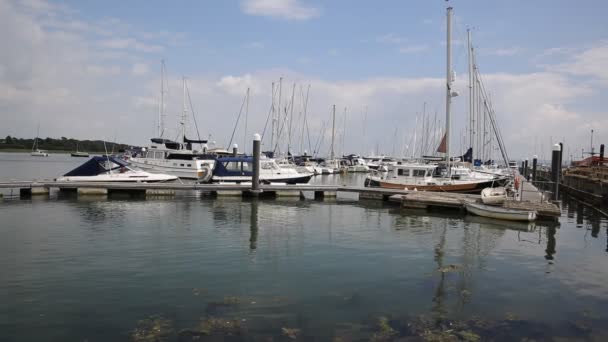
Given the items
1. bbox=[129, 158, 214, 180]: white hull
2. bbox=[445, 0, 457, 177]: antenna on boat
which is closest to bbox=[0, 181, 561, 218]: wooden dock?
bbox=[445, 0, 457, 177]: antenna on boat

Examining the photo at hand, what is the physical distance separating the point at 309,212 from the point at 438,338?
16.3 metres

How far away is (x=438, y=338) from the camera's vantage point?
755cm

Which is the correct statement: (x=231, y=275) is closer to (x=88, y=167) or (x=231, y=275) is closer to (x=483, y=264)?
(x=483, y=264)

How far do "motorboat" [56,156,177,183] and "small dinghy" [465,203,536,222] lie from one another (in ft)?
74.2

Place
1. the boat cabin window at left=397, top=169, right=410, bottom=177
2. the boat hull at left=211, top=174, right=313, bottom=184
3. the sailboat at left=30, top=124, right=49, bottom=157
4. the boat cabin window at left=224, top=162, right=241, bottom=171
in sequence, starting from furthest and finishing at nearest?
1. the sailboat at left=30, top=124, right=49, bottom=157
2. the boat cabin window at left=224, top=162, right=241, bottom=171
3. the boat hull at left=211, top=174, right=313, bottom=184
4. the boat cabin window at left=397, top=169, right=410, bottom=177

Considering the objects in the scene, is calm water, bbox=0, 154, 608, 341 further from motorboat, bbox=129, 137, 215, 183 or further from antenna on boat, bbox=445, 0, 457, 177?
motorboat, bbox=129, 137, 215, 183

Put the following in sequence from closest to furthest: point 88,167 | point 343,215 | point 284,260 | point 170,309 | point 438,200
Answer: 1. point 170,309
2. point 284,260
3. point 343,215
4. point 438,200
5. point 88,167

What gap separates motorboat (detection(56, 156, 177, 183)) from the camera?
29844 millimetres

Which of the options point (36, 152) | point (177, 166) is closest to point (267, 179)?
point (177, 166)

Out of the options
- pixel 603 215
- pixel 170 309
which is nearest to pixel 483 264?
pixel 170 309

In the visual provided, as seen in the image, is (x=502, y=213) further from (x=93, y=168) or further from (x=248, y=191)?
(x=93, y=168)

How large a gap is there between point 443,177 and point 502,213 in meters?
9.89

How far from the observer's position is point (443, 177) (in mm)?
30969

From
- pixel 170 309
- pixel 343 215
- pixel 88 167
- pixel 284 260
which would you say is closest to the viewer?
pixel 170 309
